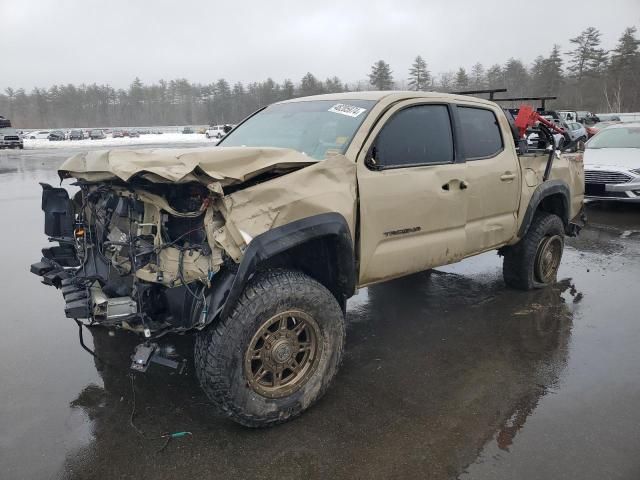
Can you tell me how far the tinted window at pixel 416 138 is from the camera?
142 inches

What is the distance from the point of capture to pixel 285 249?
2.87 metres

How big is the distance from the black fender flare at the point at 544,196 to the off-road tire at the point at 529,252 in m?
0.16

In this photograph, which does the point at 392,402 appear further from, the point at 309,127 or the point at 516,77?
the point at 516,77

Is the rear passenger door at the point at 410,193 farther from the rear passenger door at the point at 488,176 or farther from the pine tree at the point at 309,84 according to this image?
the pine tree at the point at 309,84

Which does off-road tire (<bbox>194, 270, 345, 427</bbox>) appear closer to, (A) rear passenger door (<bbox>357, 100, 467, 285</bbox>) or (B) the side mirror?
(A) rear passenger door (<bbox>357, 100, 467, 285</bbox>)

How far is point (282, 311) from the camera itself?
295 centimetres

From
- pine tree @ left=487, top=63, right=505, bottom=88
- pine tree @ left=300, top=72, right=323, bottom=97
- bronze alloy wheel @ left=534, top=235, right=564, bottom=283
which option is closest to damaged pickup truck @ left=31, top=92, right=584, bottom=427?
bronze alloy wheel @ left=534, top=235, right=564, bottom=283

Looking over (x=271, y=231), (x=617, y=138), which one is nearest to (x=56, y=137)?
(x=617, y=138)

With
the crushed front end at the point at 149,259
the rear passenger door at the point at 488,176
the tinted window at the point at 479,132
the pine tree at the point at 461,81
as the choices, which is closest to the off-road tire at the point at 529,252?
the rear passenger door at the point at 488,176

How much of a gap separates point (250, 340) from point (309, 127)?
5.86 feet

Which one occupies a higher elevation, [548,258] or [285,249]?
[285,249]

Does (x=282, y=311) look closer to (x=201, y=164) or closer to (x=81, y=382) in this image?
(x=201, y=164)

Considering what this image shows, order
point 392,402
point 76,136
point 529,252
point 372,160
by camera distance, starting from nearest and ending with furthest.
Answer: point 392,402 → point 372,160 → point 529,252 → point 76,136

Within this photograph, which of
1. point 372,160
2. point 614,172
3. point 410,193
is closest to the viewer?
point 372,160
